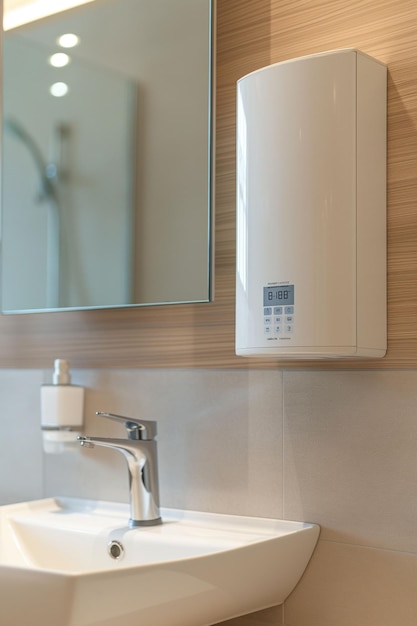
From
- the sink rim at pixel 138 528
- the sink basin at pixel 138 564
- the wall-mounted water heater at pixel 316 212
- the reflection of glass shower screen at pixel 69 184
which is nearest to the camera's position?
the sink basin at pixel 138 564

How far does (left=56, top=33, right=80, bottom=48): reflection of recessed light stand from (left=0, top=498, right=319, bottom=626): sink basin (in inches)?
33.3

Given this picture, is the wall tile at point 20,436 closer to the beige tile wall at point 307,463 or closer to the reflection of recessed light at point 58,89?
the beige tile wall at point 307,463

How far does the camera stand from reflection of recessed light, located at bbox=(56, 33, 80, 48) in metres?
1.63

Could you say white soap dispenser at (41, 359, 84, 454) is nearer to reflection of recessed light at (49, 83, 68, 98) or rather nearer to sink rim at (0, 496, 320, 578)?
sink rim at (0, 496, 320, 578)

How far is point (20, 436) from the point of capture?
67.5 inches

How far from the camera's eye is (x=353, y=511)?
1.26m

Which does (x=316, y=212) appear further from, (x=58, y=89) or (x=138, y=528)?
(x=58, y=89)

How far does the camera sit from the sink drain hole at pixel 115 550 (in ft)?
4.39

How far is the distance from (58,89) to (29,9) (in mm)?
192

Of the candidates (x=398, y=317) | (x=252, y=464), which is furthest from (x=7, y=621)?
(x=398, y=317)

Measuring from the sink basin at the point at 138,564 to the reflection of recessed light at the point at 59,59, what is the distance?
813 millimetres

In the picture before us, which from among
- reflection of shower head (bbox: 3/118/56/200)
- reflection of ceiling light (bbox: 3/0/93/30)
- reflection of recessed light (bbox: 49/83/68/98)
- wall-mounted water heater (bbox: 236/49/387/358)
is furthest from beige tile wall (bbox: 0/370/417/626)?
reflection of ceiling light (bbox: 3/0/93/30)

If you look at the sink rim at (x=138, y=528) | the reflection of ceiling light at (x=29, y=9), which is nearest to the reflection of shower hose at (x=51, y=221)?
the reflection of ceiling light at (x=29, y=9)

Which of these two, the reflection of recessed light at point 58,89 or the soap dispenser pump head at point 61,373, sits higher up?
the reflection of recessed light at point 58,89
